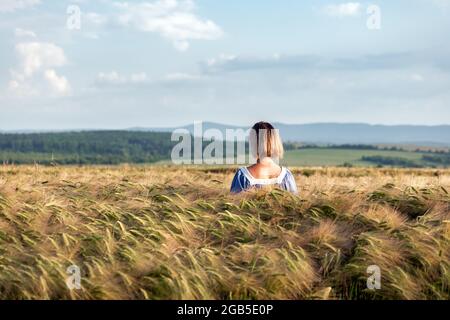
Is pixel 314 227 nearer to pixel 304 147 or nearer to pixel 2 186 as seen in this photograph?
pixel 2 186

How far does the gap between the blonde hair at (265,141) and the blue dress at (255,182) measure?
0.52m

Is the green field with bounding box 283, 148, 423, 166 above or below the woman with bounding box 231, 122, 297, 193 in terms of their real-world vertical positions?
below

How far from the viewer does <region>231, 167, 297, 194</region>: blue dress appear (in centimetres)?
1116

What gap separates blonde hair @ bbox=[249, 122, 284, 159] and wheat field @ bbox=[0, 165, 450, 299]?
672 millimetres

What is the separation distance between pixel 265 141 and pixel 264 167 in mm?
612

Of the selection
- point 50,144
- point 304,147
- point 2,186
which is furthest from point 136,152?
point 2,186
